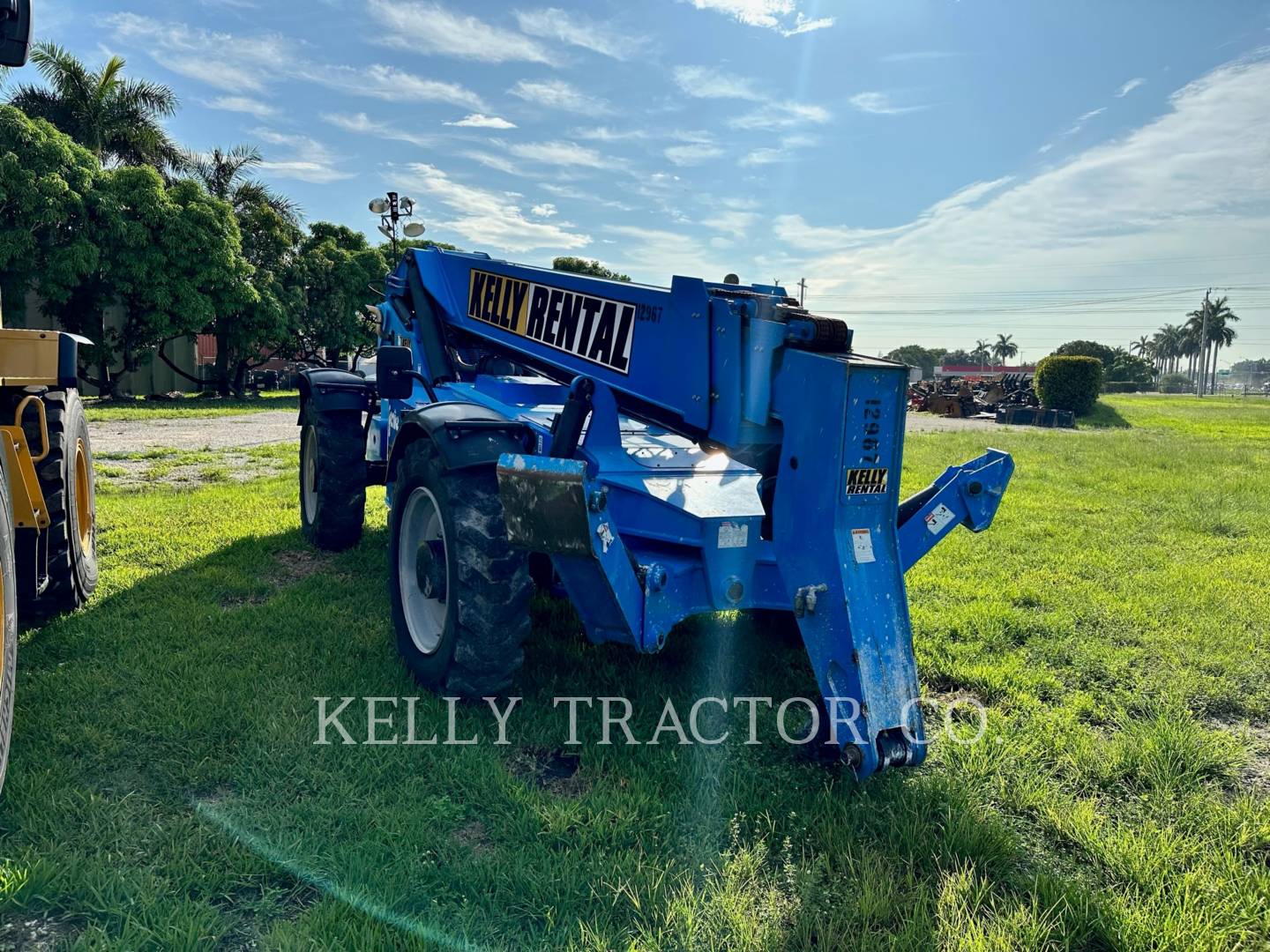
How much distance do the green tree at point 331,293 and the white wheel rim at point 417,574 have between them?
25.8 metres

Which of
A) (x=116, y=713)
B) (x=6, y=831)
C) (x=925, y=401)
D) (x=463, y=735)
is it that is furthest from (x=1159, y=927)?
(x=925, y=401)

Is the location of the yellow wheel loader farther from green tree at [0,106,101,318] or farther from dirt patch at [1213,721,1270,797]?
green tree at [0,106,101,318]

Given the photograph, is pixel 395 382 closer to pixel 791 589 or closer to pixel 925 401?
pixel 791 589

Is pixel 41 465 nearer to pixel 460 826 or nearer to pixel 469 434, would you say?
Result: pixel 469 434

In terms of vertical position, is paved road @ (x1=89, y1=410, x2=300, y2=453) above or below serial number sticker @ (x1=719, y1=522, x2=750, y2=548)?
below

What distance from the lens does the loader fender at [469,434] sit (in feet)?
11.1

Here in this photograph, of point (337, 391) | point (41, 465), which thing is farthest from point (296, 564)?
point (41, 465)

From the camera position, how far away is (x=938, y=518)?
337 cm

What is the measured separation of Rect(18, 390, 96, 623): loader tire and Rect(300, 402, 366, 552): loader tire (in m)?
1.47

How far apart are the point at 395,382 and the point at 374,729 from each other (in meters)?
2.15

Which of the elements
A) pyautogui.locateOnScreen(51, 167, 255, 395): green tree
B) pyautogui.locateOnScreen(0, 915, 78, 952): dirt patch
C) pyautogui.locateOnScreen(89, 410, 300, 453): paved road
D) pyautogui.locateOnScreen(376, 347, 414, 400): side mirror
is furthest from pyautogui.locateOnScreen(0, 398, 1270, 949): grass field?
pyautogui.locateOnScreen(51, 167, 255, 395): green tree

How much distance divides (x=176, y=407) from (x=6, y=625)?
21.6 metres

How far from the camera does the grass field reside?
7.52 feet

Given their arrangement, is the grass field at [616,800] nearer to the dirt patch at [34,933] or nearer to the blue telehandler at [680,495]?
the dirt patch at [34,933]
